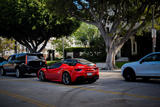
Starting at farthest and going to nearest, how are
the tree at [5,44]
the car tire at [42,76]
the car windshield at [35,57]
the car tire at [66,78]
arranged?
1. the tree at [5,44]
2. the car windshield at [35,57]
3. the car tire at [42,76]
4. the car tire at [66,78]

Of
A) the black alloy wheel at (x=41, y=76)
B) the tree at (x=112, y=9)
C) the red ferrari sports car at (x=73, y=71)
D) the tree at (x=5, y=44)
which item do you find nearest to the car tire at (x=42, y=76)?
the black alloy wheel at (x=41, y=76)

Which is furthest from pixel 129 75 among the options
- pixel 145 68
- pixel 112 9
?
pixel 112 9

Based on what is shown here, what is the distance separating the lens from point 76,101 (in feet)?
23.3

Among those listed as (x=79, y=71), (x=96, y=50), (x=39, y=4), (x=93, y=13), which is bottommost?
(x=79, y=71)

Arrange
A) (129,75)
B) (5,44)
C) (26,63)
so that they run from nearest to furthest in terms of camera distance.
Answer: (129,75) < (26,63) < (5,44)

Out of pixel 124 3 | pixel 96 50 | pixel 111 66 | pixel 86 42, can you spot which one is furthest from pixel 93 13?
pixel 86 42

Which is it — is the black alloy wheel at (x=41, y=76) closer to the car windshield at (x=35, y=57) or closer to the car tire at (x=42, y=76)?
the car tire at (x=42, y=76)

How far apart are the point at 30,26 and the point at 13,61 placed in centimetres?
1277

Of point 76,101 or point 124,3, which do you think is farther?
point 124,3

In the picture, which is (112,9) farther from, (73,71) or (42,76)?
(73,71)

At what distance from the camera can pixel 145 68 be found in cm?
1127

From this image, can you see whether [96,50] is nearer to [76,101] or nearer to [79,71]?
[79,71]

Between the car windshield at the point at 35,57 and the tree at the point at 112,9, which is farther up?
the tree at the point at 112,9

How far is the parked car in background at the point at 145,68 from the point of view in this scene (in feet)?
35.5
